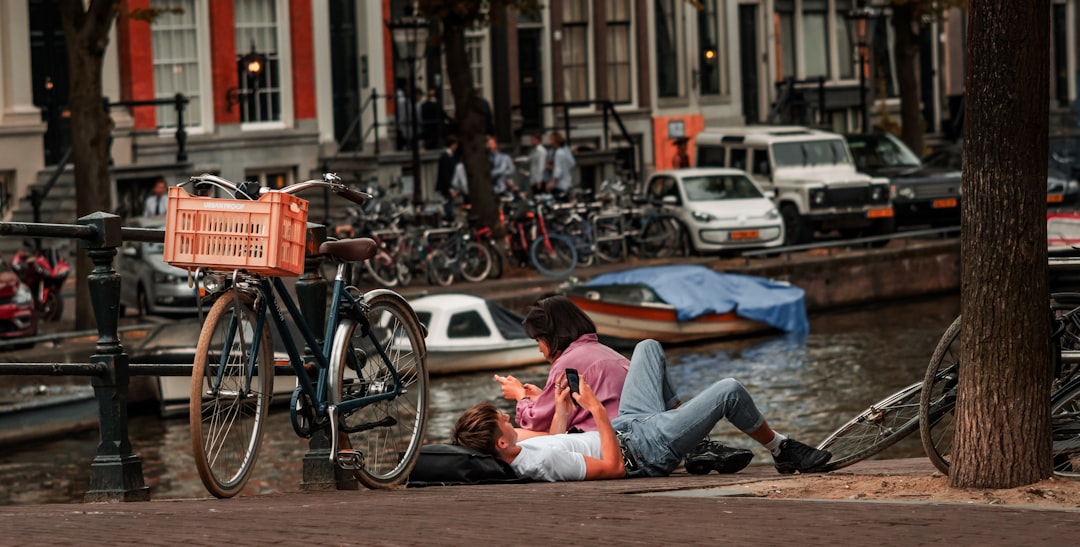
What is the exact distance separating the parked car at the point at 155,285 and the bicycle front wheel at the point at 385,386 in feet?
56.9

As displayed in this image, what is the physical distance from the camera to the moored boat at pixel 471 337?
86.5 ft

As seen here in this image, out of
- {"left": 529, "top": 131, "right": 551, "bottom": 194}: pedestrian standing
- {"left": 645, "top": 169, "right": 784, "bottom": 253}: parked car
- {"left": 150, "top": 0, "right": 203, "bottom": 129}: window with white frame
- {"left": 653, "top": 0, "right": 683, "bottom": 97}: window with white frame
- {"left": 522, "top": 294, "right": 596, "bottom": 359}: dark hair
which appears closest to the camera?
{"left": 522, "top": 294, "right": 596, "bottom": 359}: dark hair

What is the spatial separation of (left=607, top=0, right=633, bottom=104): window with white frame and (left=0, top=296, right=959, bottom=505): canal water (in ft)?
40.5

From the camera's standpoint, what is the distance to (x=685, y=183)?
3334cm

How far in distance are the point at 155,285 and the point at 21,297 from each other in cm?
354

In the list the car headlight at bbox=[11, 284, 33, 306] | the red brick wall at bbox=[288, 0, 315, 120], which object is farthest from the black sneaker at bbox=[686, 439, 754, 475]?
the red brick wall at bbox=[288, 0, 315, 120]

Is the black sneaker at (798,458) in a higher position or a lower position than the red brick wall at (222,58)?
lower

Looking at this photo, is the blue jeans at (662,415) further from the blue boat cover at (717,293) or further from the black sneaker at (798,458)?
the blue boat cover at (717,293)

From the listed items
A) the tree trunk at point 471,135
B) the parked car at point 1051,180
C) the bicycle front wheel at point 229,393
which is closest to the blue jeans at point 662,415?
the bicycle front wheel at point 229,393

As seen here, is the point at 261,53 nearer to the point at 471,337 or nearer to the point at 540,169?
the point at 540,169

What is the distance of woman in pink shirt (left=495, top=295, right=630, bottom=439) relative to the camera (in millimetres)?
9352

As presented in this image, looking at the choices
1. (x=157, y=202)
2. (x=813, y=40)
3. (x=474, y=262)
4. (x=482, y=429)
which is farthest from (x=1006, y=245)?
(x=813, y=40)

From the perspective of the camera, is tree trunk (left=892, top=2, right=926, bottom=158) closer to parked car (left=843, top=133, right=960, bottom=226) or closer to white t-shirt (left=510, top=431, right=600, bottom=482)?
parked car (left=843, top=133, right=960, bottom=226)

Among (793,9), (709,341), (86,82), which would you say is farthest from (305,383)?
(793,9)
